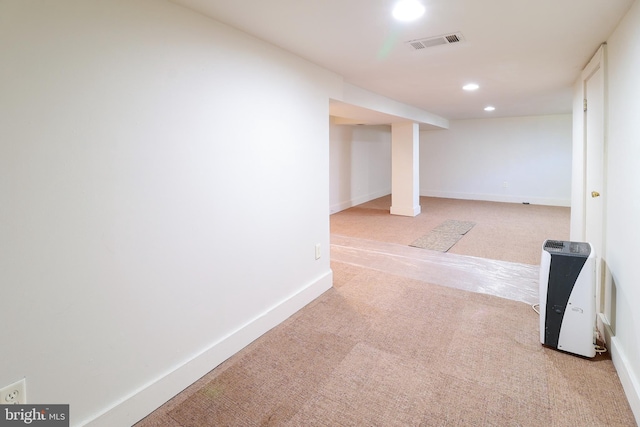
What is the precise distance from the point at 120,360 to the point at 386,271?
2617 mm

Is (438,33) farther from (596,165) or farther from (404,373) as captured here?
(404,373)

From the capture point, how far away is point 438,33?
213 centimetres

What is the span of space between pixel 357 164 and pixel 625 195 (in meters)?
6.12

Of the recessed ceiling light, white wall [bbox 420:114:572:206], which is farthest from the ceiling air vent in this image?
white wall [bbox 420:114:572:206]

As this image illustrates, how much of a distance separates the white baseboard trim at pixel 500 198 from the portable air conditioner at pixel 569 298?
656 cm

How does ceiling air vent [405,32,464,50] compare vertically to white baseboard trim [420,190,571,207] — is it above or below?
above

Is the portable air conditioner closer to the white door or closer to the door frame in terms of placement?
the door frame

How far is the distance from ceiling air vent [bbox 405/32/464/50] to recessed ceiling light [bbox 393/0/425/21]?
39 centimetres

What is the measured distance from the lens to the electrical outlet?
1178 mm

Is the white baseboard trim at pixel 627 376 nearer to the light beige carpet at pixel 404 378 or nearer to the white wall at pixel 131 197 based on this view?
the light beige carpet at pixel 404 378

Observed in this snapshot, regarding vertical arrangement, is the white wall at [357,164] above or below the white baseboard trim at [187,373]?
above

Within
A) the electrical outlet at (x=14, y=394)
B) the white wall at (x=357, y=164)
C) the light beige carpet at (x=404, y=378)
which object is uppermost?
the white wall at (x=357, y=164)

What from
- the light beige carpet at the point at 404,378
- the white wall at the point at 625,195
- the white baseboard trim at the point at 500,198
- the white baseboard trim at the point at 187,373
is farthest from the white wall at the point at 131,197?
the white baseboard trim at the point at 500,198

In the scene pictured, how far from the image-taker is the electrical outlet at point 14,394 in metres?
1.18
